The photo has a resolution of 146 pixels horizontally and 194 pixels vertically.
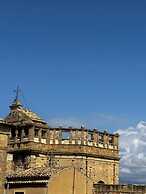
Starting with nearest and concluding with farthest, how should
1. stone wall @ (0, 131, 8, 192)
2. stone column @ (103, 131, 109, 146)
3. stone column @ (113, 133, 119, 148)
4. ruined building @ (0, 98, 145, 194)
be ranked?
1. stone wall @ (0, 131, 8, 192)
2. ruined building @ (0, 98, 145, 194)
3. stone column @ (103, 131, 109, 146)
4. stone column @ (113, 133, 119, 148)

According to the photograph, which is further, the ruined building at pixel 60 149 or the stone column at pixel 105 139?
the stone column at pixel 105 139

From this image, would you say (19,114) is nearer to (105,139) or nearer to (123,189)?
(105,139)

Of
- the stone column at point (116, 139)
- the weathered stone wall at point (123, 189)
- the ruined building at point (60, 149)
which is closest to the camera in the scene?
the weathered stone wall at point (123, 189)

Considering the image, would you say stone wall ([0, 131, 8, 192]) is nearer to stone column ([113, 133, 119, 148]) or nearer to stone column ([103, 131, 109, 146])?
stone column ([103, 131, 109, 146])

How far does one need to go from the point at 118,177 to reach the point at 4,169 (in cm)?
1375

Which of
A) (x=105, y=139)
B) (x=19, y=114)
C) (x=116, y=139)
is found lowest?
(x=105, y=139)

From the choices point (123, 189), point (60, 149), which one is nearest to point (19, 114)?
point (60, 149)

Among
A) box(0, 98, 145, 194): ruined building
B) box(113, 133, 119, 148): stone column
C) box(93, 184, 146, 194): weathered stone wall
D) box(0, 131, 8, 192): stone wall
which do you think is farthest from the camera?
box(113, 133, 119, 148): stone column

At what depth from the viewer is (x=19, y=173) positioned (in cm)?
3788

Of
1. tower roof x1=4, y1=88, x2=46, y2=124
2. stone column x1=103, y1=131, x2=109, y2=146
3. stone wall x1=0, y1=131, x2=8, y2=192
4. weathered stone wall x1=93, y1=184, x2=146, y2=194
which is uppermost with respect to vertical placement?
tower roof x1=4, y1=88, x2=46, y2=124

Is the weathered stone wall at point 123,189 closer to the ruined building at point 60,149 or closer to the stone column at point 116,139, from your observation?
the ruined building at point 60,149

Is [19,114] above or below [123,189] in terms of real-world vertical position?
above

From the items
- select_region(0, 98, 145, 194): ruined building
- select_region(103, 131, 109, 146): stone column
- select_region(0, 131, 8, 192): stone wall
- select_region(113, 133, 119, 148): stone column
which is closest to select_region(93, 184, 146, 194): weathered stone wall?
select_region(0, 98, 145, 194): ruined building

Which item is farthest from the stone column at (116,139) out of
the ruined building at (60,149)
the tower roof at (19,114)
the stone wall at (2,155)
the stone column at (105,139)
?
the stone wall at (2,155)
